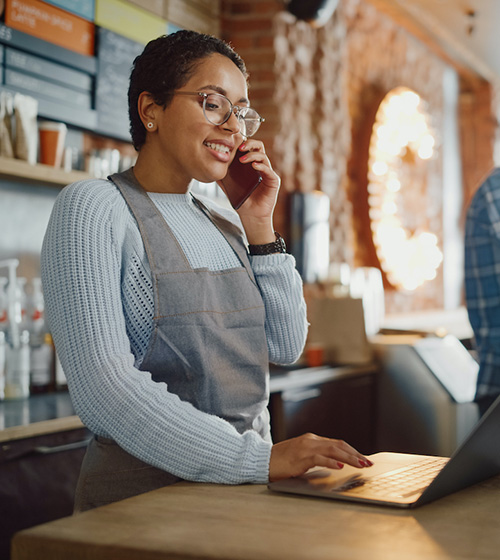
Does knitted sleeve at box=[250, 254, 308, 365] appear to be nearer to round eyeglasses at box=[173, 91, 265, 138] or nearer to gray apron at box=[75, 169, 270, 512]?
gray apron at box=[75, 169, 270, 512]

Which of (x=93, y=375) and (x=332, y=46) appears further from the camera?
(x=332, y=46)

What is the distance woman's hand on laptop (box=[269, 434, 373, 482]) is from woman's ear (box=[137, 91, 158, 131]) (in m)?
0.69

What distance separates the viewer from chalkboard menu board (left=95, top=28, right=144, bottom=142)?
318cm

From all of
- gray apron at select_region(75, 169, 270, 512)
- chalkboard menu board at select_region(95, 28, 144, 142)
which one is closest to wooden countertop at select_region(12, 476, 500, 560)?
gray apron at select_region(75, 169, 270, 512)

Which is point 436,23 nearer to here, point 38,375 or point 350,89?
point 350,89

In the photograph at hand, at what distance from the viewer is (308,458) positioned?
3.78ft

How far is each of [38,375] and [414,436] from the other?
1965mm

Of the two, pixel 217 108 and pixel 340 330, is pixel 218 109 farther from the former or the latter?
pixel 340 330

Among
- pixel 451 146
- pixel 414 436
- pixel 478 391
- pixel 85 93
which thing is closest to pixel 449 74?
pixel 451 146

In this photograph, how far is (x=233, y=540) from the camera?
2.78 feet

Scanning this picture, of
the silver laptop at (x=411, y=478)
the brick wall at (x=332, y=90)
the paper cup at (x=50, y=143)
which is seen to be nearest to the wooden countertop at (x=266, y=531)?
the silver laptop at (x=411, y=478)

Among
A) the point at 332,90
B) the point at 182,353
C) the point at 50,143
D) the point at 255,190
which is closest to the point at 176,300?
the point at 182,353

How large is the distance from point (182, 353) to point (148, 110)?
50cm

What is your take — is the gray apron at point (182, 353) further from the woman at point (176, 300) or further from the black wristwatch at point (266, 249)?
the black wristwatch at point (266, 249)
